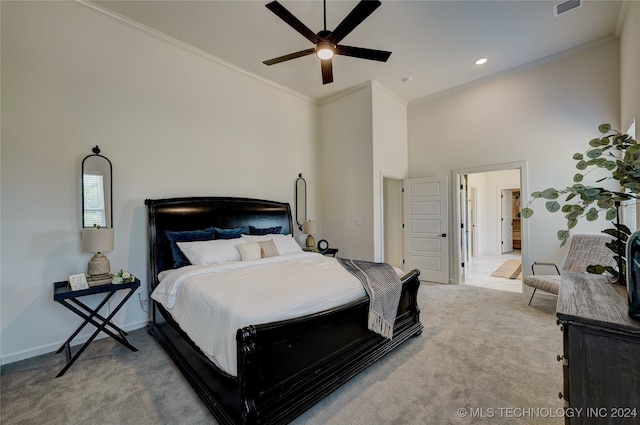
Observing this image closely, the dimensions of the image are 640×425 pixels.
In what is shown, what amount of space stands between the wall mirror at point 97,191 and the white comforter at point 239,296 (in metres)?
1.10

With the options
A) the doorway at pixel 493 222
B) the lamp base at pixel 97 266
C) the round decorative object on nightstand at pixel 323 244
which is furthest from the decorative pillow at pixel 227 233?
the doorway at pixel 493 222

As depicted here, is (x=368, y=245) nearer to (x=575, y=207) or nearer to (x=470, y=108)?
(x=470, y=108)

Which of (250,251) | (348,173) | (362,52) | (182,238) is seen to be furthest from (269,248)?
(362,52)

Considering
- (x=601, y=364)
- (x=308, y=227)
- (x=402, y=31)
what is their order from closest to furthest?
(x=601, y=364) < (x=402, y=31) < (x=308, y=227)

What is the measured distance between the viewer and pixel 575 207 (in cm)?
128

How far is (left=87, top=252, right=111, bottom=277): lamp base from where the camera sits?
2.62 m

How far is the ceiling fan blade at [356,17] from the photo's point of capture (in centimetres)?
209

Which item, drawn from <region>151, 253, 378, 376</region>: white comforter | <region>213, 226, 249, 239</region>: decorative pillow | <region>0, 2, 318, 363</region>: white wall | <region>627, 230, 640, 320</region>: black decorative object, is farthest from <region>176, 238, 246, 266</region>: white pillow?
<region>627, 230, 640, 320</region>: black decorative object

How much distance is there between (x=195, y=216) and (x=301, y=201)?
6.88ft

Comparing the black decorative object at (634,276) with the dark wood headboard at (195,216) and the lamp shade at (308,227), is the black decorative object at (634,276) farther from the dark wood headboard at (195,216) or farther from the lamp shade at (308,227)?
the lamp shade at (308,227)

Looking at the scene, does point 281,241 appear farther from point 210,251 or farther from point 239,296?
point 239,296

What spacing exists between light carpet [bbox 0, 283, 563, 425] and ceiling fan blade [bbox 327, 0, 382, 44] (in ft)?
9.59

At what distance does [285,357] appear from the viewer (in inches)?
69.4

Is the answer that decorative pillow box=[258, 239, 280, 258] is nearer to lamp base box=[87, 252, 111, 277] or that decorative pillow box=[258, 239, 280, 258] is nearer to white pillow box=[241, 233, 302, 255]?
white pillow box=[241, 233, 302, 255]
